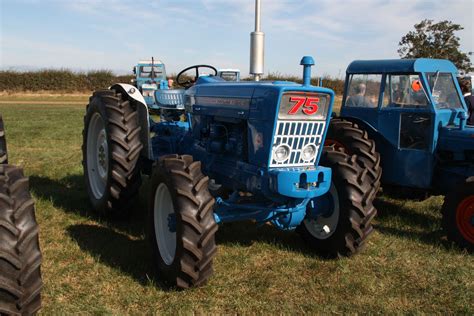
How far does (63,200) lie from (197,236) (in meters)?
3.18

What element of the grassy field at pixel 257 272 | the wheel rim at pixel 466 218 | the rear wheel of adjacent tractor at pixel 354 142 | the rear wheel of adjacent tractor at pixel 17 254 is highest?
the rear wheel of adjacent tractor at pixel 354 142

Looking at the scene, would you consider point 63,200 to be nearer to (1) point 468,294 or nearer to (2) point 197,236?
(2) point 197,236

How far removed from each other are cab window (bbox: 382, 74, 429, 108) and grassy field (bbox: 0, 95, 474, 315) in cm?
140

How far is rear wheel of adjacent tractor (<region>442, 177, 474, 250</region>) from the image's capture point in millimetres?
4930

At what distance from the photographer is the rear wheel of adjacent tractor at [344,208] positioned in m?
4.25

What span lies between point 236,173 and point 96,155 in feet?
7.61

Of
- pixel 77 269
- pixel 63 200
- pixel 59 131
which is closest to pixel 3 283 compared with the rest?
pixel 77 269

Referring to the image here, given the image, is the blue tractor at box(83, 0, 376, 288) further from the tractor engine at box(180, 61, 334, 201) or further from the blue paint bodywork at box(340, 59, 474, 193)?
the blue paint bodywork at box(340, 59, 474, 193)

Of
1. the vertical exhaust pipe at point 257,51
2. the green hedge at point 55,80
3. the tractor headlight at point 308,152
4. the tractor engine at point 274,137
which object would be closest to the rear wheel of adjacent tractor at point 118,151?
the tractor engine at point 274,137

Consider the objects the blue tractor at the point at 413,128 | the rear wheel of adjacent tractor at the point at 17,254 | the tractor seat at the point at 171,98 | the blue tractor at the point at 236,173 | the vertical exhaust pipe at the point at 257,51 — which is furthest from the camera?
the vertical exhaust pipe at the point at 257,51

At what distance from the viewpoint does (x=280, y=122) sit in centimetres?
381

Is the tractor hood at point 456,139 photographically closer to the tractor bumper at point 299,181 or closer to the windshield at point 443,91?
the windshield at point 443,91

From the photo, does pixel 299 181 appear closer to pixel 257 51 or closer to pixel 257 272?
pixel 257 272

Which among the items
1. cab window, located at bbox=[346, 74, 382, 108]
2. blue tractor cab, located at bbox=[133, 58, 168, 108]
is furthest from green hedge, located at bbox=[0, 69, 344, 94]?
cab window, located at bbox=[346, 74, 382, 108]
